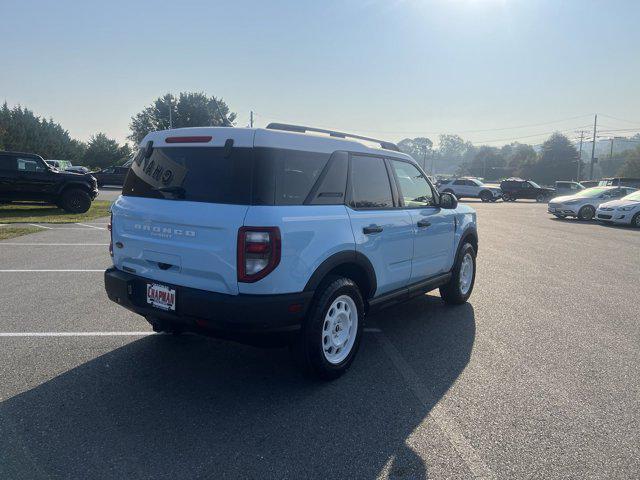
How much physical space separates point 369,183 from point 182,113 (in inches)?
3147

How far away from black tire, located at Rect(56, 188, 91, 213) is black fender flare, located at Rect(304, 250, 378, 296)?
1522 centimetres

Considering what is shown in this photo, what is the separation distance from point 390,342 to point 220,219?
2405 mm

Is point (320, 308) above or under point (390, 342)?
above

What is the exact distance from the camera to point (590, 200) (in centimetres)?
2078

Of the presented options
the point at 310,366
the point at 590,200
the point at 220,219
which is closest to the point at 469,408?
the point at 310,366

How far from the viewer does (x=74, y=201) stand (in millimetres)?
16547

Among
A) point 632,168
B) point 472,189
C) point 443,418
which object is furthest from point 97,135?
point 632,168

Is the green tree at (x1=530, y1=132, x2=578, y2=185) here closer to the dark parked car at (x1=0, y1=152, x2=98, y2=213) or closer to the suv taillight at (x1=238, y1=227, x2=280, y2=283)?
the dark parked car at (x1=0, y1=152, x2=98, y2=213)

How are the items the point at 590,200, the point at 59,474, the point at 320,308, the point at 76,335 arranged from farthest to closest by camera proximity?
the point at 590,200, the point at 76,335, the point at 320,308, the point at 59,474

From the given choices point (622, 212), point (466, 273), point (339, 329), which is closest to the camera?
point (339, 329)

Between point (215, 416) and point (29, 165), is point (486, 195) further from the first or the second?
point (215, 416)

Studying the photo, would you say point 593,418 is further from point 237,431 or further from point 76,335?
point 76,335

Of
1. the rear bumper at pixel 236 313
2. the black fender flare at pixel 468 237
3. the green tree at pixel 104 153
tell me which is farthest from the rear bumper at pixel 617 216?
the green tree at pixel 104 153

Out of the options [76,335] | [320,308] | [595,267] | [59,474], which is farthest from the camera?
[595,267]
